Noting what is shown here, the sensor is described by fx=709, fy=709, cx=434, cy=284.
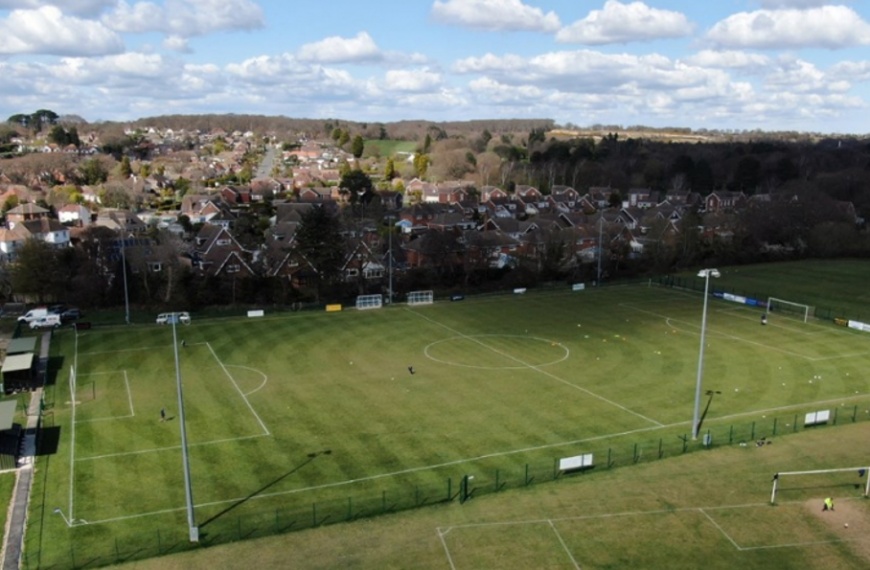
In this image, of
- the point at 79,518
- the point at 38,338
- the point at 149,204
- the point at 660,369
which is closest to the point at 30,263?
the point at 38,338

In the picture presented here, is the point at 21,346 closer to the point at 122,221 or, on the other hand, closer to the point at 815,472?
the point at 815,472

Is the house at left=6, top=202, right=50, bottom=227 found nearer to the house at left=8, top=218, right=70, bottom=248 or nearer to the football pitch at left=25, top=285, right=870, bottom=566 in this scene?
the house at left=8, top=218, right=70, bottom=248

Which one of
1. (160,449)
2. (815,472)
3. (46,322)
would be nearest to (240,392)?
(160,449)

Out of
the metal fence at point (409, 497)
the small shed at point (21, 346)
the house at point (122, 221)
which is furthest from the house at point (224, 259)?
the metal fence at point (409, 497)

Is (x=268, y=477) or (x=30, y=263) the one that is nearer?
(x=268, y=477)

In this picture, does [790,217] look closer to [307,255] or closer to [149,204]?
[307,255]

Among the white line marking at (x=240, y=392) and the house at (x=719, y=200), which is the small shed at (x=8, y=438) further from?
the house at (x=719, y=200)
